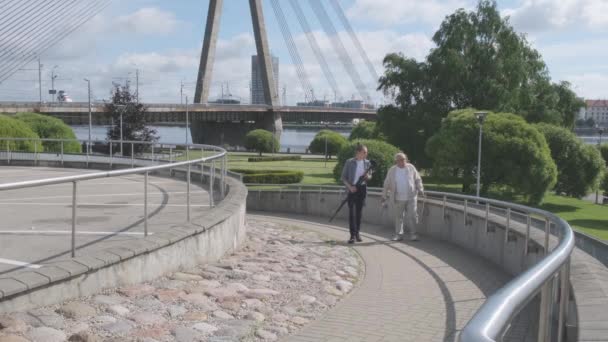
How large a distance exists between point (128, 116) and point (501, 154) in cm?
3202

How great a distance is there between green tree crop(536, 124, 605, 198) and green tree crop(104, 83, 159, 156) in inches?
1224

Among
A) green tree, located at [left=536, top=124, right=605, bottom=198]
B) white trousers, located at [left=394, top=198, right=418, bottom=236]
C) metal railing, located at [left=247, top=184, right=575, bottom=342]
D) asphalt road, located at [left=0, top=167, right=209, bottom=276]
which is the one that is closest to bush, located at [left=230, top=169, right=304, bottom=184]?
green tree, located at [left=536, top=124, right=605, bottom=198]

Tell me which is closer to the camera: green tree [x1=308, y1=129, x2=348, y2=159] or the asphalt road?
the asphalt road

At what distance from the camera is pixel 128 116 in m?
53.5

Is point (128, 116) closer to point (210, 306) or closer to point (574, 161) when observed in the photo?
point (574, 161)

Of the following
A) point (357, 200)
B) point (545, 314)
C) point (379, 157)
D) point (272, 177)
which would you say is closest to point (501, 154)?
point (379, 157)

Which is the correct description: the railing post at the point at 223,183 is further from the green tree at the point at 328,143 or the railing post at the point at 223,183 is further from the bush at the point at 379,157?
the green tree at the point at 328,143

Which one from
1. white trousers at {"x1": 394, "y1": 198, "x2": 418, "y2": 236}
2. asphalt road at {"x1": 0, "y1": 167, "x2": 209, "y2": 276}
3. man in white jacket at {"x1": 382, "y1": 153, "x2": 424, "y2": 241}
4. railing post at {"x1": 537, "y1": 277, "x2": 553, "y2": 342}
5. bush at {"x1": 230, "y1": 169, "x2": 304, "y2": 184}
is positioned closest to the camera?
railing post at {"x1": 537, "y1": 277, "x2": 553, "y2": 342}

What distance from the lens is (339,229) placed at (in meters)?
16.1

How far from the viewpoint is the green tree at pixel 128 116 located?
5275 centimetres

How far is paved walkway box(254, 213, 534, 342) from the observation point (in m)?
6.26

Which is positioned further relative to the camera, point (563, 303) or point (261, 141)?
point (261, 141)

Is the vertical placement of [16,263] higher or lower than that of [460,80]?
lower

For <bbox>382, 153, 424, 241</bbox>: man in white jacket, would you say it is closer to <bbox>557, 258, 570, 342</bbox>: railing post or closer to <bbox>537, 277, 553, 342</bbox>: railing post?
<bbox>557, 258, 570, 342</bbox>: railing post
